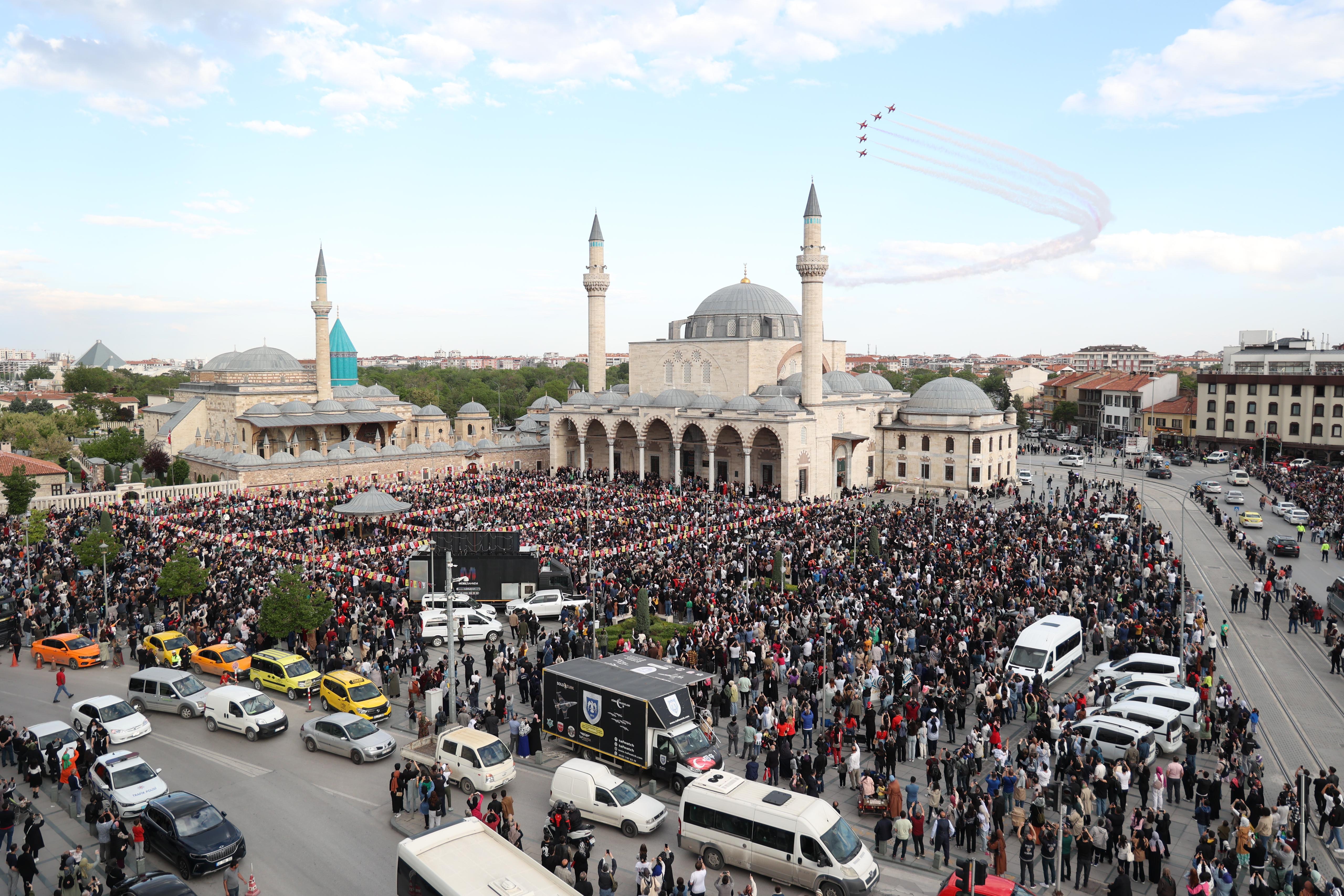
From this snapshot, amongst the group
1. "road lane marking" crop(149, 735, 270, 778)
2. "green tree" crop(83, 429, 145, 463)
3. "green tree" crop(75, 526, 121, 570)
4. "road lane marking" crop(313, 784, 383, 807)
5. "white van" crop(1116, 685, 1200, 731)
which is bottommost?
"road lane marking" crop(149, 735, 270, 778)

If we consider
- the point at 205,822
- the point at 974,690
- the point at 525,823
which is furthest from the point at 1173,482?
the point at 205,822

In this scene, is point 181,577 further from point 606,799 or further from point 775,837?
point 775,837

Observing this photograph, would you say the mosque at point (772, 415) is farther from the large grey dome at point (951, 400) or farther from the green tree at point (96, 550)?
the green tree at point (96, 550)

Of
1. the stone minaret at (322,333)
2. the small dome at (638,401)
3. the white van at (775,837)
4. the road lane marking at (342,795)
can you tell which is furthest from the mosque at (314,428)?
the white van at (775,837)

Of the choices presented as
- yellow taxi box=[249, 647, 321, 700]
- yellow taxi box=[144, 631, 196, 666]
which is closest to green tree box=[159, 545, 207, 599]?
yellow taxi box=[144, 631, 196, 666]

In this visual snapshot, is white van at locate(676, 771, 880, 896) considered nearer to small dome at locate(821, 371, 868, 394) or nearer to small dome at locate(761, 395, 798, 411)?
small dome at locate(761, 395, 798, 411)

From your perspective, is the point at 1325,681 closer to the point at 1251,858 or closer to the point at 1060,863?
the point at 1251,858

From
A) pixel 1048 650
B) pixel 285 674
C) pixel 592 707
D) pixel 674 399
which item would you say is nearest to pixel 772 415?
pixel 674 399
